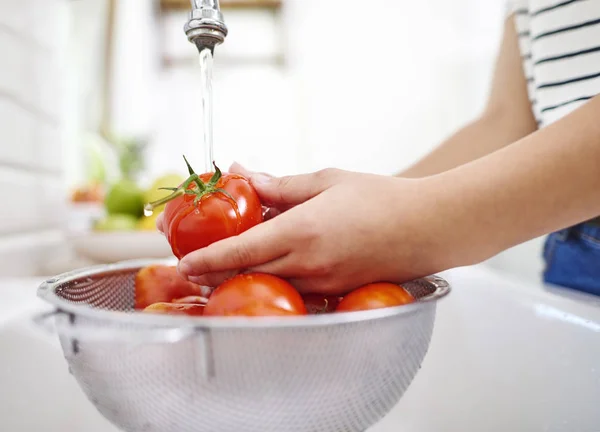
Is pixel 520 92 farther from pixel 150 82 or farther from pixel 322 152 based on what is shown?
pixel 150 82

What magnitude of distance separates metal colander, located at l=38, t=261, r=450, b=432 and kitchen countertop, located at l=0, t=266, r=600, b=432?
21 centimetres

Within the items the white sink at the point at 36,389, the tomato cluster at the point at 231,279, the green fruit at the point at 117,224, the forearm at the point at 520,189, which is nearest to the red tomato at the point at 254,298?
the tomato cluster at the point at 231,279

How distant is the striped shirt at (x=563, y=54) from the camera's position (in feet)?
1.99

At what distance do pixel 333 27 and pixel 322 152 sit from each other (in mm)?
509

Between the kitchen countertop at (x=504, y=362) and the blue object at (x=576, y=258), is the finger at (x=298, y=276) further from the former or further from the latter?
the blue object at (x=576, y=258)

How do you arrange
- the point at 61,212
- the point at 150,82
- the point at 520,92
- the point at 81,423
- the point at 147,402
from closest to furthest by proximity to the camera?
the point at 147,402 < the point at 81,423 < the point at 520,92 < the point at 61,212 < the point at 150,82

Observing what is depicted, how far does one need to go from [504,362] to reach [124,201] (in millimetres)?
704

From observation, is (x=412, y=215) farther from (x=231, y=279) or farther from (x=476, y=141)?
(x=476, y=141)

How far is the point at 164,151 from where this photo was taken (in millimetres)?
3076

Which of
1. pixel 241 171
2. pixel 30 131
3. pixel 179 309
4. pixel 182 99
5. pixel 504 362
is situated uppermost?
pixel 182 99

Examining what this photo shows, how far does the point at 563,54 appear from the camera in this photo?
0.64 m

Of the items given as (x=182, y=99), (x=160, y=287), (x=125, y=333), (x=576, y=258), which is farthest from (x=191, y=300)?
(x=182, y=99)

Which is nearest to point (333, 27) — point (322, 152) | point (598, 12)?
point (322, 152)

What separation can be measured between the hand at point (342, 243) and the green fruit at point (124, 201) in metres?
0.63
